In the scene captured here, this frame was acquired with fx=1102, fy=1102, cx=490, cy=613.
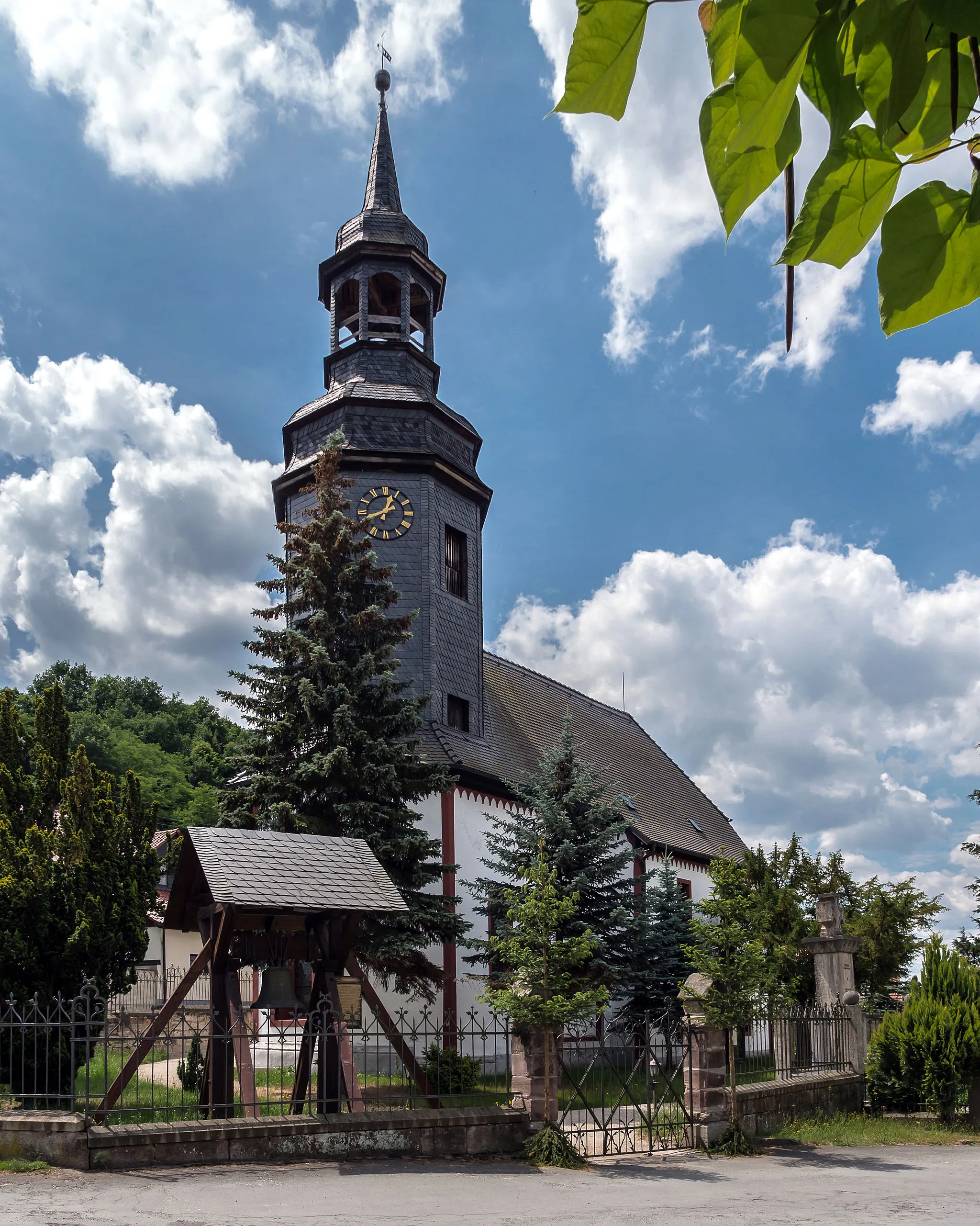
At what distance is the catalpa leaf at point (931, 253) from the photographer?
3.43ft

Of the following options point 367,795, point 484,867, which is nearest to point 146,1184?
point 367,795

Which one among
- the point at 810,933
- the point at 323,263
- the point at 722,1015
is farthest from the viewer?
the point at 323,263

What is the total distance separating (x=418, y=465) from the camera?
25.4 metres

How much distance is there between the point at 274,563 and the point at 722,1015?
11011 millimetres

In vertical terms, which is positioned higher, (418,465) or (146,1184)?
(418,465)

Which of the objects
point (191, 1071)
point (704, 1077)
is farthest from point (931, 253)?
point (191, 1071)

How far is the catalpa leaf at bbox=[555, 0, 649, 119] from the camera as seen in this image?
3.14 ft

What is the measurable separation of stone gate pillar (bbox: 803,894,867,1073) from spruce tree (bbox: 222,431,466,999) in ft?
20.0

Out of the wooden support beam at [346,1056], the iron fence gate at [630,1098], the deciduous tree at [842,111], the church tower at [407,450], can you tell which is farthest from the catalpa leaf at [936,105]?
the church tower at [407,450]

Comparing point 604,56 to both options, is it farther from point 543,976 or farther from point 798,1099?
point 798,1099

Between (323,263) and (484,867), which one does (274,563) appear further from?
(323,263)

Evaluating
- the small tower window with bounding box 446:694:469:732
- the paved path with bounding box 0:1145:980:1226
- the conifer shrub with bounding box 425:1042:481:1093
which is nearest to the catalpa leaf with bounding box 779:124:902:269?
→ the paved path with bounding box 0:1145:980:1226

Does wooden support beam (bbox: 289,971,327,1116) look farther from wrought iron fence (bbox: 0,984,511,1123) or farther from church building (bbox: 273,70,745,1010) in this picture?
church building (bbox: 273,70,745,1010)

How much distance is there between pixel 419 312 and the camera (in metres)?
28.6
